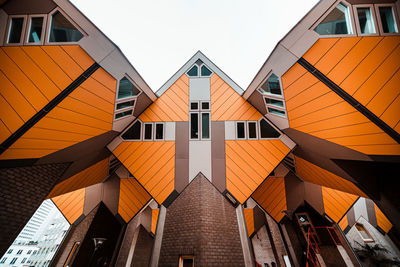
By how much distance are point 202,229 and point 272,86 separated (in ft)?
22.1

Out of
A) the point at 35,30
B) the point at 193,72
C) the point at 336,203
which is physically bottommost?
the point at 336,203

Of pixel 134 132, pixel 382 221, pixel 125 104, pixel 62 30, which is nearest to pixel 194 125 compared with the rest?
pixel 134 132

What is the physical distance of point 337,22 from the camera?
182 inches

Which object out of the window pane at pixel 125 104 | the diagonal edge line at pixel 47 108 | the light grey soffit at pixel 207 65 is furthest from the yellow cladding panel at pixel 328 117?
the diagonal edge line at pixel 47 108

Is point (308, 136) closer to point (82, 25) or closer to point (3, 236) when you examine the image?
point (82, 25)

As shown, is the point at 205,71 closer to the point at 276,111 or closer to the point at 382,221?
the point at 276,111

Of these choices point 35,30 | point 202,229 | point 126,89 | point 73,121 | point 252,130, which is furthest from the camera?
point 252,130

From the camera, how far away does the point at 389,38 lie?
3834 mm

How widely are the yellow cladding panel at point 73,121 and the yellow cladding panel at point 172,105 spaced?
8.28 ft

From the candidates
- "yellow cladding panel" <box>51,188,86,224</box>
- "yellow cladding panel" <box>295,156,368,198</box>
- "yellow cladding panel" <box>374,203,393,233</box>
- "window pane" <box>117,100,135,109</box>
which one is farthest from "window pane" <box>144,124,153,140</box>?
"yellow cladding panel" <box>374,203,393,233</box>

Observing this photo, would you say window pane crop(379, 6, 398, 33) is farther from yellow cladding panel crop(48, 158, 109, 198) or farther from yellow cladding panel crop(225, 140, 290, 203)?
yellow cladding panel crop(48, 158, 109, 198)

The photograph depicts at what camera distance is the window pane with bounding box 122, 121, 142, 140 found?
931cm

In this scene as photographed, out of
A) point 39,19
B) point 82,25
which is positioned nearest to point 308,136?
point 82,25

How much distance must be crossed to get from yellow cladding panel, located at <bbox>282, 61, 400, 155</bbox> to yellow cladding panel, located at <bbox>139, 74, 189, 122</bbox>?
5238 mm
